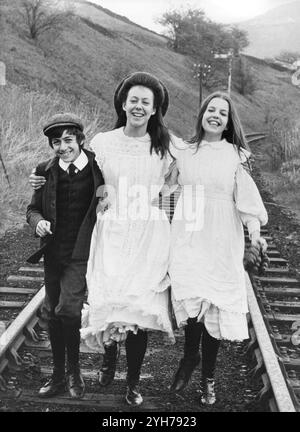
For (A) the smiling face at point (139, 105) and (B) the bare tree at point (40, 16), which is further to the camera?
(B) the bare tree at point (40, 16)

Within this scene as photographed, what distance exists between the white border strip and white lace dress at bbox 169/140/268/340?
0.36m

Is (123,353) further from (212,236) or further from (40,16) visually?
(40,16)

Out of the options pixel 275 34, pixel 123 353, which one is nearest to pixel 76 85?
pixel 123 353

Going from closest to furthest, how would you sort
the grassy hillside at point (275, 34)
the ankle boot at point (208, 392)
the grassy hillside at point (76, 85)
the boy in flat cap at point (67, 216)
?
the boy in flat cap at point (67, 216)
the ankle boot at point (208, 392)
the grassy hillside at point (76, 85)
the grassy hillside at point (275, 34)

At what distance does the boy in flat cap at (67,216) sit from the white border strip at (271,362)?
1125mm

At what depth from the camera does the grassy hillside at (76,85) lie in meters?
10.4

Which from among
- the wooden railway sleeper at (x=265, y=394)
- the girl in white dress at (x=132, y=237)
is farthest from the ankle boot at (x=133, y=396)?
the wooden railway sleeper at (x=265, y=394)

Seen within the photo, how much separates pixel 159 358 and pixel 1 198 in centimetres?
531

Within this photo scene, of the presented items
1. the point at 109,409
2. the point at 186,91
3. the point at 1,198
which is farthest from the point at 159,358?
the point at 186,91

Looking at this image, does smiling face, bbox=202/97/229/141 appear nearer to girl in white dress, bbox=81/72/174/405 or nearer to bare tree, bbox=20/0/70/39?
girl in white dress, bbox=81/72/174/405

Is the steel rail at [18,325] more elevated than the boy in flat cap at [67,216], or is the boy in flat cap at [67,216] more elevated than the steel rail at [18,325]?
the boy in flat cap at [67,216]

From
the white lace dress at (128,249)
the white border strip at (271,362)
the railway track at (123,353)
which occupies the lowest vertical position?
the railway track at (123,353)

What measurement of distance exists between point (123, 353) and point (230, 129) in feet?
5.83

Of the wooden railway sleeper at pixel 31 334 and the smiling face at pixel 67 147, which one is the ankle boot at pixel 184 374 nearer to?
the wooden railway sleeper at pixel 31 334
